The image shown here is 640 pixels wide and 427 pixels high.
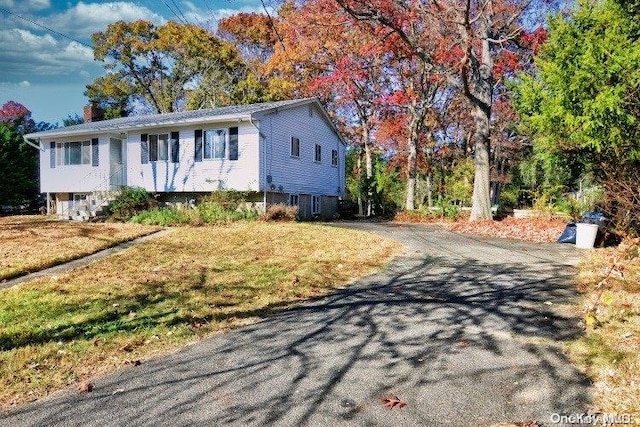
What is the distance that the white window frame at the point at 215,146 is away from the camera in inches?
805

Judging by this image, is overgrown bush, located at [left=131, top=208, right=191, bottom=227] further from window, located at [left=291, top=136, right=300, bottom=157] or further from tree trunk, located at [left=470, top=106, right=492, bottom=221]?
tree trunk, located at [left=470, top=106, right=492, bottom=221]

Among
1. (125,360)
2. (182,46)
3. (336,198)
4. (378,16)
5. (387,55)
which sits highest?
(182,46)

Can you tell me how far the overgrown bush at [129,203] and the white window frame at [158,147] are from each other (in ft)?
5.64

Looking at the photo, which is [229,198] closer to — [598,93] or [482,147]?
[482,147]

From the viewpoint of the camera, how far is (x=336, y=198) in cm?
2788

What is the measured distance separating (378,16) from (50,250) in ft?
41.4

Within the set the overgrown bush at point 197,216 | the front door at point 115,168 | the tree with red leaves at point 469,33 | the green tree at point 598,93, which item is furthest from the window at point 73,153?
the green tree at point 598,93

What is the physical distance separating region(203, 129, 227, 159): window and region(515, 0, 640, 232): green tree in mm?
13045

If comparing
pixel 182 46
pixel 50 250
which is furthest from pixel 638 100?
pixel 182 46

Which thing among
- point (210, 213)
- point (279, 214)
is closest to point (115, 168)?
point (210, 213)

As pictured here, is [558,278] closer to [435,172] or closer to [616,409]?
[616,409]

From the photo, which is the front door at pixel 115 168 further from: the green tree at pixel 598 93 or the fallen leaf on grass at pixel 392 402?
the fallen leaf on grass at pixel 392 402

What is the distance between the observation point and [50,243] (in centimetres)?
1295

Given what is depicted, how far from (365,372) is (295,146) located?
19212mm
